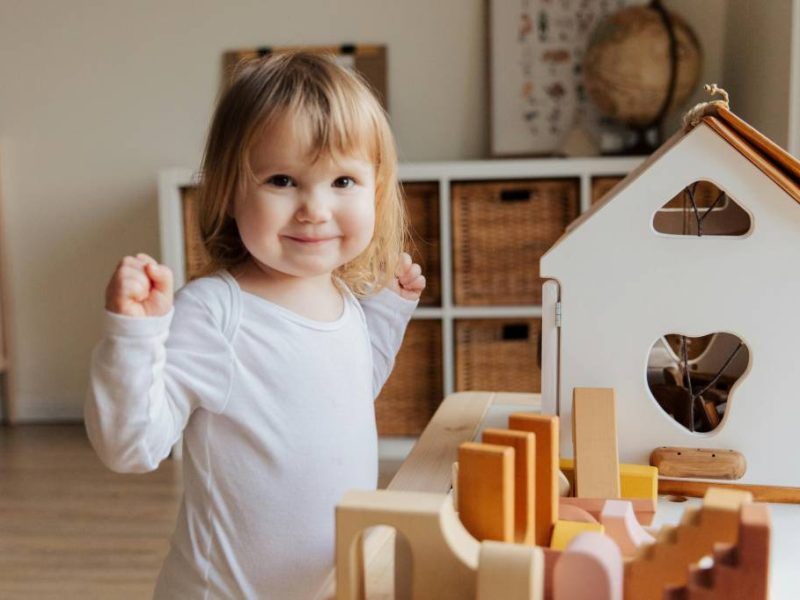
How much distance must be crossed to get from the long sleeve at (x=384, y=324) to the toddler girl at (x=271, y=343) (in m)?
0.09

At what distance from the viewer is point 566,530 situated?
55cm

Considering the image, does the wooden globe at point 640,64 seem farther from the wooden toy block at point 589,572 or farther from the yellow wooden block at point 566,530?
the wooden toy block at point 589,572

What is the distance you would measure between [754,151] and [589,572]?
0.46 metres

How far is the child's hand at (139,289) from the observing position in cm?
56

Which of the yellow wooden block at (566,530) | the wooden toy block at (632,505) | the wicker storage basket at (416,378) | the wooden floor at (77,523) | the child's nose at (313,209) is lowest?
the wooden floor at (77,523)

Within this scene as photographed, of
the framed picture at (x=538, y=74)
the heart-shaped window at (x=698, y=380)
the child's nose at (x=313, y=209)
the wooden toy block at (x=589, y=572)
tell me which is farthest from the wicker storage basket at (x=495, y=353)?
the wooden toy block at (x=589, y=572)

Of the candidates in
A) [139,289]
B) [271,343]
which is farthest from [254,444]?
[139,289]

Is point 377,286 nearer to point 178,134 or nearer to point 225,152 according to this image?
point 225,152

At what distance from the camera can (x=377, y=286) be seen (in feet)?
2.79

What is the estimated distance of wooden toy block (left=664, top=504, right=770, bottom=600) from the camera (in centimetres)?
39

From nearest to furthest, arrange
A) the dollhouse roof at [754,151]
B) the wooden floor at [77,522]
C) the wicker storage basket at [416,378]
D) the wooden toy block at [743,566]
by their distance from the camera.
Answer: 1. the wooden toy block at [743,566]
2. the dollhouse roof at [754,151]
3. the wooden floor at [77,522]
4. the wicker storage basket at [416,378]

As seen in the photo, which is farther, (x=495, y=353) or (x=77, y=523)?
(x=495, y=353)

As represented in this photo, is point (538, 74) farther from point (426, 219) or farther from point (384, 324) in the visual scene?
point (384, 324)

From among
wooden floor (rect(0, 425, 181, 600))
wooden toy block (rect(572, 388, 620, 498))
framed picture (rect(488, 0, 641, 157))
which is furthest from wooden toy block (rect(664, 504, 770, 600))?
framed picture (rect(488, 0, 641, 157))
